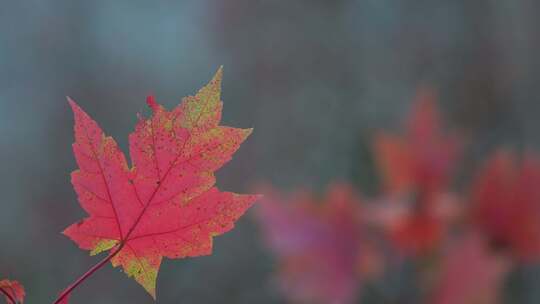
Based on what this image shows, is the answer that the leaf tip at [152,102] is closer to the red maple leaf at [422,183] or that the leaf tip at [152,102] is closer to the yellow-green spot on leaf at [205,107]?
the yellow-green spot on leaf at [205,107]

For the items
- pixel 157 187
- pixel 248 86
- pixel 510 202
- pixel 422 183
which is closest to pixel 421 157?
pixel 422 183

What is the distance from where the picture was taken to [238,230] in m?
2.22

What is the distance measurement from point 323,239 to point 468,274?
0.20 meters

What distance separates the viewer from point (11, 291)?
24cm

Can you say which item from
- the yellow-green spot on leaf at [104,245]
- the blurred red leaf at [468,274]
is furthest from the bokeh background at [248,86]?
the yellow-green spot on leaf at [104,245]

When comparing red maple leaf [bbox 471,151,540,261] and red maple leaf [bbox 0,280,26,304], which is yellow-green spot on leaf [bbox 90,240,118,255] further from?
red maple leaf [bbox 471,151,540,261]

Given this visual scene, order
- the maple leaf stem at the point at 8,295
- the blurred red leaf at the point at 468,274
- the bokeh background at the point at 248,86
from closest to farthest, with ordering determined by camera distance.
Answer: the maple leaf stem at the point at 8,295 → the blurred red leaf at the point at 468,274 → the bokeh background at the point at 248,86

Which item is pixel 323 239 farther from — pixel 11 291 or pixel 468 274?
pixel 11 291

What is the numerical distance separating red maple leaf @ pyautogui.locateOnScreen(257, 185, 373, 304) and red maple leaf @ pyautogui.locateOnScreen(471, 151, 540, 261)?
7.0 inches

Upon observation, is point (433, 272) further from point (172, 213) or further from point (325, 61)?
point (325, 61)

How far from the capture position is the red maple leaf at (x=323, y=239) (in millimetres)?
984

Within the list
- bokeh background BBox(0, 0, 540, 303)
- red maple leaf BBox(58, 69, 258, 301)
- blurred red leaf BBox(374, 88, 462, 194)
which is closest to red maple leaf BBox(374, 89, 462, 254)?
blurred red leaf BBox(374, 88, 462, 194)

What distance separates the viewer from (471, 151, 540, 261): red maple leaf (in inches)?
39.1

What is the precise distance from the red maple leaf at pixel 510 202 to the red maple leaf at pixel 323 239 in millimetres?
178
